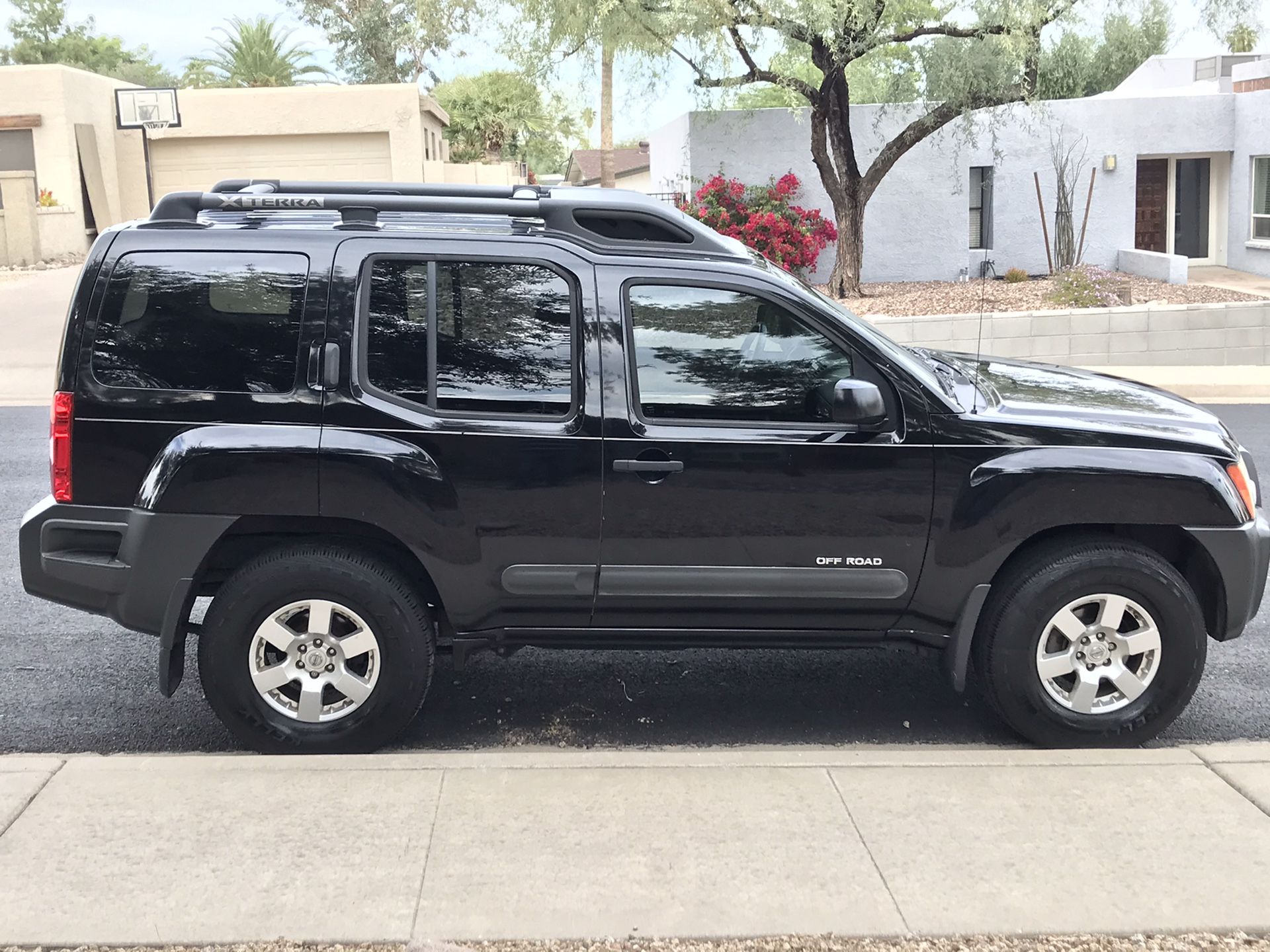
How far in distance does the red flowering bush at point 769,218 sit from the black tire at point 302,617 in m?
15.7

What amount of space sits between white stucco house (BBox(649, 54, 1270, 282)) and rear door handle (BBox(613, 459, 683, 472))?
1525cm

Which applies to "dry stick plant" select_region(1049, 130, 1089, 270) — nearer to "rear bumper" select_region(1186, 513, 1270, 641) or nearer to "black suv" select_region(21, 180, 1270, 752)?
"rear bumper" select_region(1186, 513, 1270, 641)

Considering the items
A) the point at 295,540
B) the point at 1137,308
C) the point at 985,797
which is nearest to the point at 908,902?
the point at 985,797

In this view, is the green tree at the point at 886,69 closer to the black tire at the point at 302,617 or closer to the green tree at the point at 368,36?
the black tire at the point at 302,617

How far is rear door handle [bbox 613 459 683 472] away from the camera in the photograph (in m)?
4.66

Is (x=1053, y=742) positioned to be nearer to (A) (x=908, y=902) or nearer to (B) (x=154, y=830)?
(A) (x=908, y=902)

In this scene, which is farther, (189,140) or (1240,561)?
(189,140)

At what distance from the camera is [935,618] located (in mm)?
4836

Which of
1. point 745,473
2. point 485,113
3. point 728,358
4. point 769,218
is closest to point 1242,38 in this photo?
point 769,218

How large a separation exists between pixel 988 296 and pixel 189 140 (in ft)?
71.4

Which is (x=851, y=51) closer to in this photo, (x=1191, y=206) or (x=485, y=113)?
(x=1191, y=206)

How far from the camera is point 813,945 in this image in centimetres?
337

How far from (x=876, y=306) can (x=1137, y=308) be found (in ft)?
12.9

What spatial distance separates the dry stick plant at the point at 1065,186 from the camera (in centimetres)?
2120
